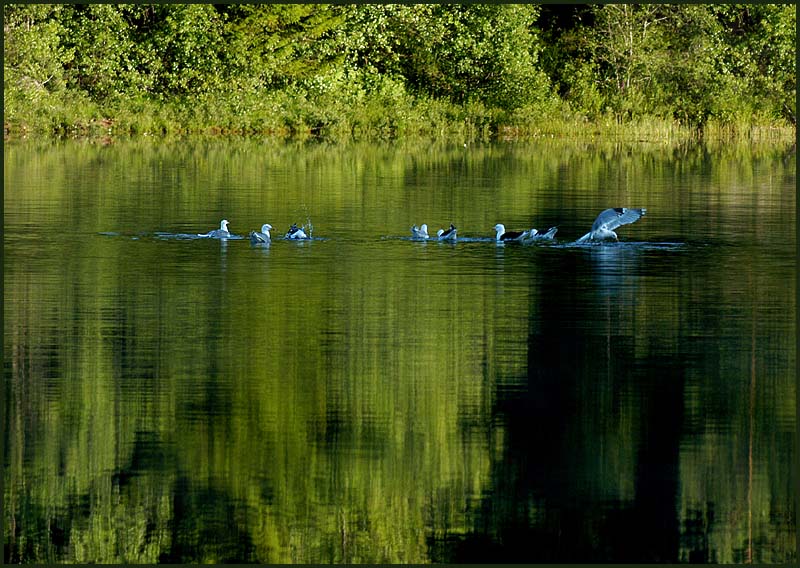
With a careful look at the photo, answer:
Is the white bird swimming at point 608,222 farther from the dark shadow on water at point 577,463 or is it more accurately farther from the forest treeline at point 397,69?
the forest treeline at point 397,69

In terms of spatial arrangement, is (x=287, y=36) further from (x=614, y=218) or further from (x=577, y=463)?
(x=577, y=463)

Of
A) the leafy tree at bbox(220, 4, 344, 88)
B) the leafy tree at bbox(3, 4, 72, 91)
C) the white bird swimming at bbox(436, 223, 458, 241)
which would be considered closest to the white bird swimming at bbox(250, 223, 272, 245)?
the white bird swimming at bbox(436, 223, 458, 241)

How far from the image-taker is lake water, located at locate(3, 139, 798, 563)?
9.58m

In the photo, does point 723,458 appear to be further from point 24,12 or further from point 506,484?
point 24,12

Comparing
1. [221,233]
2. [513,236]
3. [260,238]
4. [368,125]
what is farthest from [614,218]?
[368,125]

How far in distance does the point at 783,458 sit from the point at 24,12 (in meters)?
43.6

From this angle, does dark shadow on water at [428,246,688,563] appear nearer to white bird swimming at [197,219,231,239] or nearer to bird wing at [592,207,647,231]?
bird wing at [592,207,647,231]

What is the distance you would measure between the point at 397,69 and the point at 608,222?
3623cm

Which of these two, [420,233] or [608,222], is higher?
[608,222]

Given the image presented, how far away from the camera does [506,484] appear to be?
10180 millimetres

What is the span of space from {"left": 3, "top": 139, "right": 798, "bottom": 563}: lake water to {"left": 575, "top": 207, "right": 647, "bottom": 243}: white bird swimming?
0.36 m

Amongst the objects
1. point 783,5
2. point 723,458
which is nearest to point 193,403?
point 723,458

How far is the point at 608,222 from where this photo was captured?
22016mm

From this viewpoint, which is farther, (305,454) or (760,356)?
(760,356)
